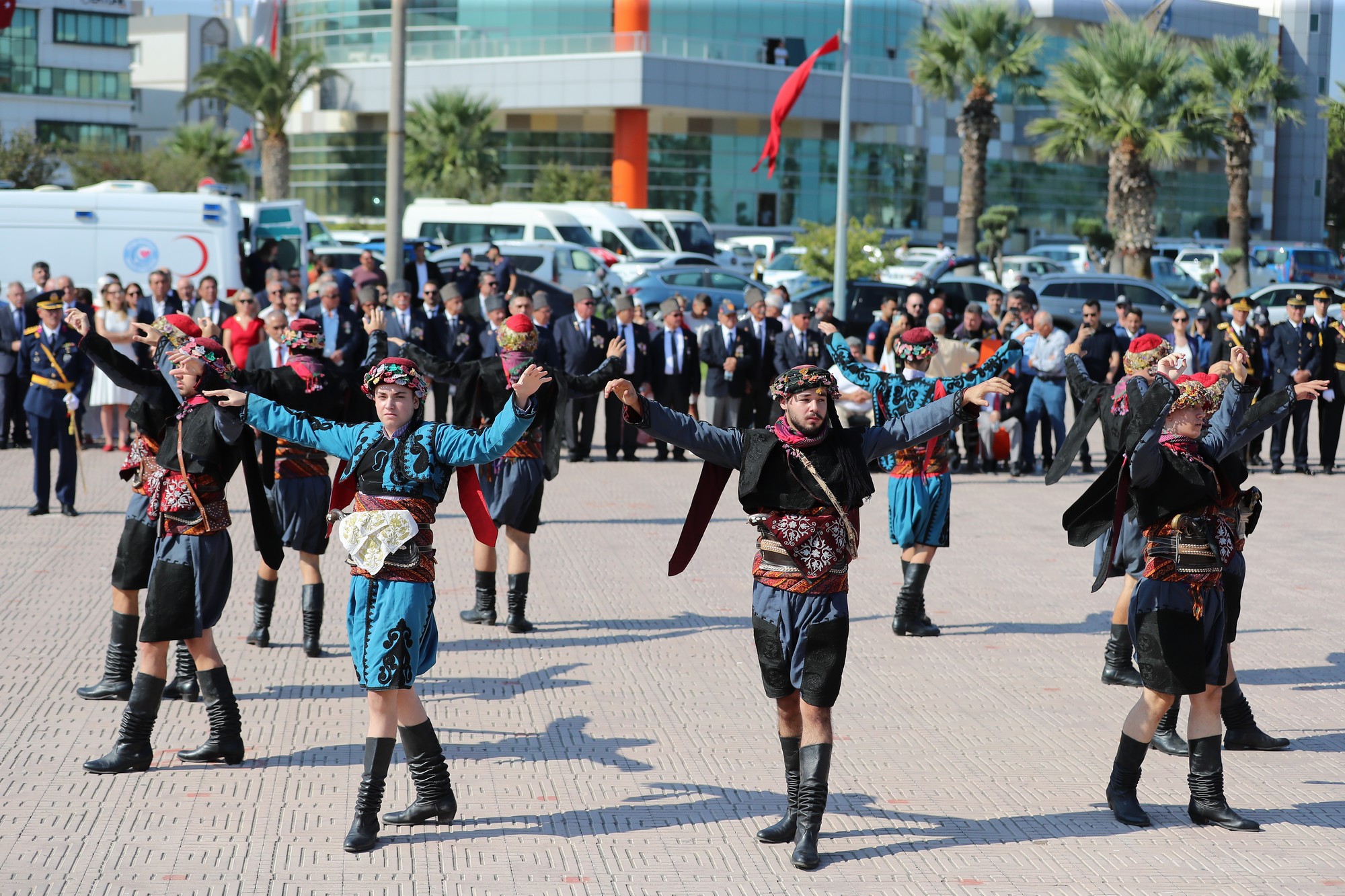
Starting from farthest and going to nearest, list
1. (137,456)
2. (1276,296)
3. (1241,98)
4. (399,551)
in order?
1. (1241,98)
2. (1276,296)
3. (137,456)
4. (399,551)

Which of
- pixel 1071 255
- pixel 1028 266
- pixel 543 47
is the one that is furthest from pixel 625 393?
pixel 543 47

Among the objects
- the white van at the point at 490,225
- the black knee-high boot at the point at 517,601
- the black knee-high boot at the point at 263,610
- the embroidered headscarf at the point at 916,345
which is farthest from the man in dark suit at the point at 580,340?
the white van at the point at 490,225

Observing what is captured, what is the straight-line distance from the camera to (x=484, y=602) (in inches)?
Answer: 377

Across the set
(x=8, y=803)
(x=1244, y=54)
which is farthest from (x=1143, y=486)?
(x=1244, y=54)

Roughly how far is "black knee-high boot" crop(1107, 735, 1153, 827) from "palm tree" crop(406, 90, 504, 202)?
50.1 m

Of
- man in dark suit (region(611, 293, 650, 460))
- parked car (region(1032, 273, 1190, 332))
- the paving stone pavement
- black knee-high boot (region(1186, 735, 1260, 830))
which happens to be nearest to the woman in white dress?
the paving stone pavement

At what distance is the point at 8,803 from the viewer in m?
6.12

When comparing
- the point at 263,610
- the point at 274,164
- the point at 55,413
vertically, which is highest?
the point at 274,164

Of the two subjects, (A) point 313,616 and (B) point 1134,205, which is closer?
(A) point 313,616

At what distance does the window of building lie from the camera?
67500mm

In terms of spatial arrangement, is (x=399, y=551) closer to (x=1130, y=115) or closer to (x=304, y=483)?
(x=304, y=483)

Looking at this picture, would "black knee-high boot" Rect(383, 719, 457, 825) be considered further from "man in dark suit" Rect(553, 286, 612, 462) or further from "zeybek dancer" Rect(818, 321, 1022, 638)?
"man in dark suit" Rect(553, 286, 612, 462)

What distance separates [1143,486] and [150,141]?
301 feet

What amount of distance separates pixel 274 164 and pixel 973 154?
26326 millimetres
